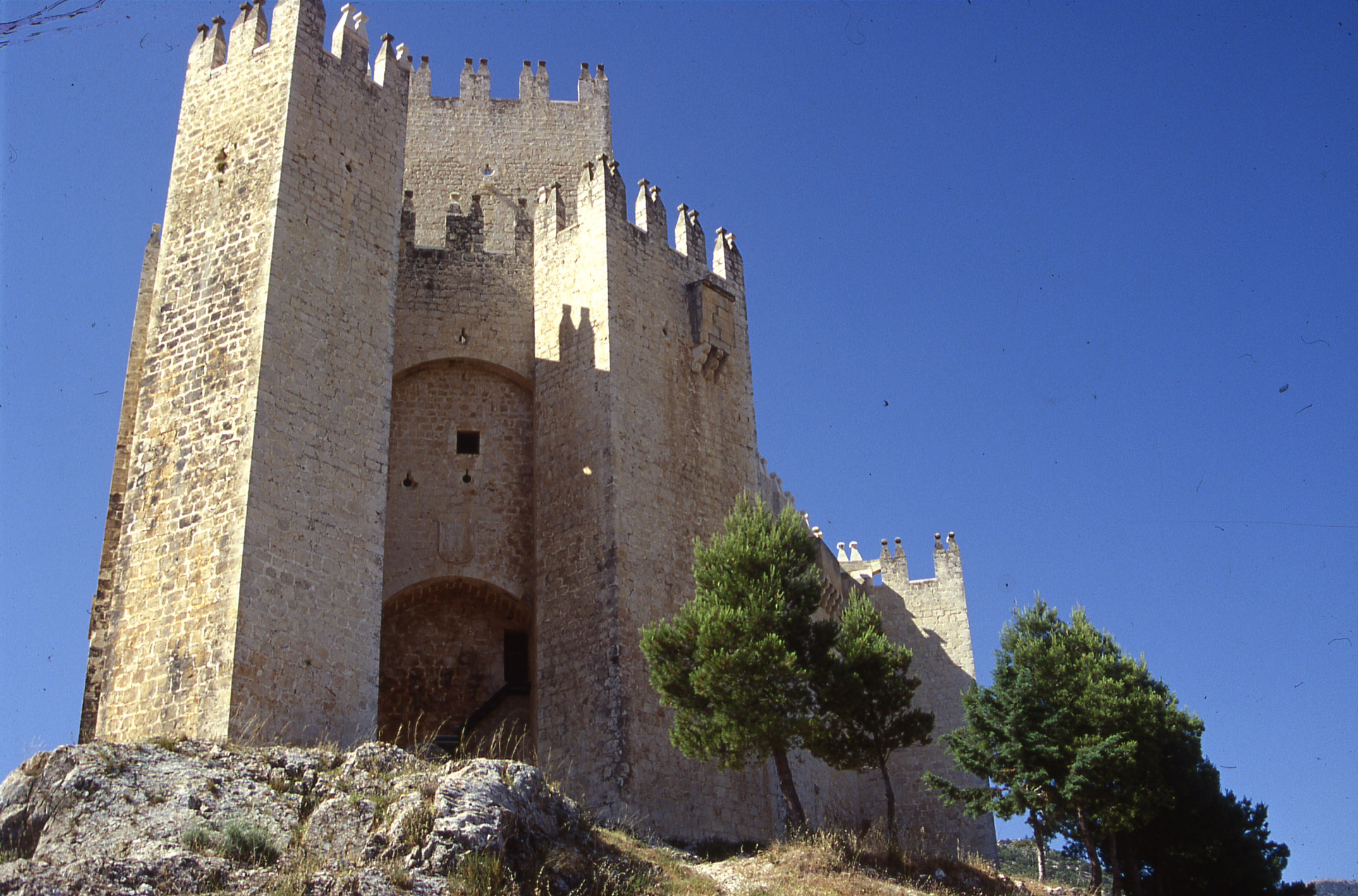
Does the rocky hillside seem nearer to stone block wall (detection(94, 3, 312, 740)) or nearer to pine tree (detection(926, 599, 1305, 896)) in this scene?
stone block wall (detection(94, 3, 312, 740))

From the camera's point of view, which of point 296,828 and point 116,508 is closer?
point 296,828

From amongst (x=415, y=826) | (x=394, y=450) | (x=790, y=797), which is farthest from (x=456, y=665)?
(x=415, y=826)

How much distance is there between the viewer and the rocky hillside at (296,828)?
9.06 metres

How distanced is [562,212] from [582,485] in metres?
4.75

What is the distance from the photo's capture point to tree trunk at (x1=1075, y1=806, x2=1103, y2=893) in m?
15.6

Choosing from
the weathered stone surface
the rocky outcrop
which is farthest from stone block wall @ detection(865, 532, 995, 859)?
the rocky outcrop

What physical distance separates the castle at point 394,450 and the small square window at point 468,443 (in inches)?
2.2

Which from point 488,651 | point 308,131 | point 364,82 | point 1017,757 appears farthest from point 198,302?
point 1017,757

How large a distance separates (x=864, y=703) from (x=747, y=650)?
1832 mm

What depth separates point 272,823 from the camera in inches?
400

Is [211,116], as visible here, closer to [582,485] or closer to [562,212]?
[562,212]

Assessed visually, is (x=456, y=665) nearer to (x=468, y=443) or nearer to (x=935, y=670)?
(x=468, y=443)

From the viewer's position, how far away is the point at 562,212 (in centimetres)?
1977

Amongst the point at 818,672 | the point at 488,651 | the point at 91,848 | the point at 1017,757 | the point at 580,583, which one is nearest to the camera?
the point at 91,848
